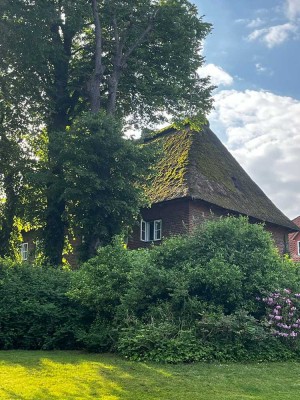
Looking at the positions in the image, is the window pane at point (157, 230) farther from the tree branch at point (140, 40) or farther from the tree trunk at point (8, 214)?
the tree branch at point (140, 40)

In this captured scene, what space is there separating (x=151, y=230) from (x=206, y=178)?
3.89 m

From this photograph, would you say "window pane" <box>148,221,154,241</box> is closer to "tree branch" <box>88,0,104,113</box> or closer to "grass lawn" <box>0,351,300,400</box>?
"tree branch" <box>88,0,104,113</box>

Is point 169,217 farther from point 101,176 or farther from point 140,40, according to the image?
point 140,40

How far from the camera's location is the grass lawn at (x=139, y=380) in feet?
22.5

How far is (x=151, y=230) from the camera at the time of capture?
26.0 m

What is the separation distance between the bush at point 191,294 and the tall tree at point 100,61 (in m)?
8.27

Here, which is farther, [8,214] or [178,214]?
[178,214]

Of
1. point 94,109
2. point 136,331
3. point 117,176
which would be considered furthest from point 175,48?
point 136,331

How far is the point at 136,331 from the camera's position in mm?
10508

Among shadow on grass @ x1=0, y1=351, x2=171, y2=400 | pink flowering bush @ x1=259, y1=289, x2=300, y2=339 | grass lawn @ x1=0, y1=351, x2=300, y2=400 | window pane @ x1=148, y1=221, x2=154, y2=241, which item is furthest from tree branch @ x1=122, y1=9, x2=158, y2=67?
grass lawn @ x1=0, y1=351, x2=300, y2=400

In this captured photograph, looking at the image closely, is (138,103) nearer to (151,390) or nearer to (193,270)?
(193,270)

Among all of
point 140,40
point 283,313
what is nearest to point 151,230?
point 140,40

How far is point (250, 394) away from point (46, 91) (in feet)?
60.8

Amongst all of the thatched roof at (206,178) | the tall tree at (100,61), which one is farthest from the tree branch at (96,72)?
the thatched roof at (206,178)
